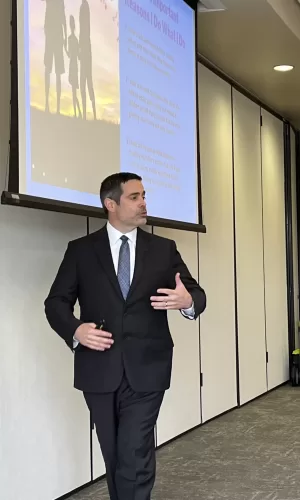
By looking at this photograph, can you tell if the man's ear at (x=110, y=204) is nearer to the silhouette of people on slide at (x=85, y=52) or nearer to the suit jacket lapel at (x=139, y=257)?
the suit jacket lapel at (x=139, y=257)

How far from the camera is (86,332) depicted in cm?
237

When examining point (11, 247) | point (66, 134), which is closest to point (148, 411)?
point (11, 247)

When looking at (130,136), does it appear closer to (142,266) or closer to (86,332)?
(142,266)

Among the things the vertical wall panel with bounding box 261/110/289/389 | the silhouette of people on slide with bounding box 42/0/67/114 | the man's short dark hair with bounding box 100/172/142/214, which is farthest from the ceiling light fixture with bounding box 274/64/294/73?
the man's short dark hair with bounding box 100/172/142/214

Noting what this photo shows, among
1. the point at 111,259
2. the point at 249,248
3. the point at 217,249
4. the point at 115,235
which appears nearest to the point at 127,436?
the point at 111,259

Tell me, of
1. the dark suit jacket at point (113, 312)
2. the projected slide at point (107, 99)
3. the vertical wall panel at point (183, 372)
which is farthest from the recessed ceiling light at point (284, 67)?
the dark suit jacket at point (113, 312)

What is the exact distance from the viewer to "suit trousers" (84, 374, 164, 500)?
2516mm

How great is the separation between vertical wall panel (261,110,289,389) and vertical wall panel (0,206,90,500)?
350cm

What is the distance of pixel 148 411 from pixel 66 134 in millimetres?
1237

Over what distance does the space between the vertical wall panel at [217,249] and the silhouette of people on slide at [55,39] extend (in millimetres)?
2228

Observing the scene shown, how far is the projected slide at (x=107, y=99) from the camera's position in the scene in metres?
2.69

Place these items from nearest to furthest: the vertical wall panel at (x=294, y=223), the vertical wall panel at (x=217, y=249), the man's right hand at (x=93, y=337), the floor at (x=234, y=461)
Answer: the man's right hand at (x=93, y=337), the floor at (x=234, y=461), the vertical wall panel at (x=217, y=249), the vertical wall panel at (x=294, y=223)

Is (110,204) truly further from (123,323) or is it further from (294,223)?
(294,223)

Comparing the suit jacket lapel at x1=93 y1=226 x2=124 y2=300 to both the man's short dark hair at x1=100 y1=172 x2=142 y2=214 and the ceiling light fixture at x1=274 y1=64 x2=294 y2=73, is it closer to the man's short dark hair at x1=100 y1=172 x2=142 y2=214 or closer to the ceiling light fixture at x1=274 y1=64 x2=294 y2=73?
the man's short dark hair at x1=100 y1=172 x2=142 y2=214
